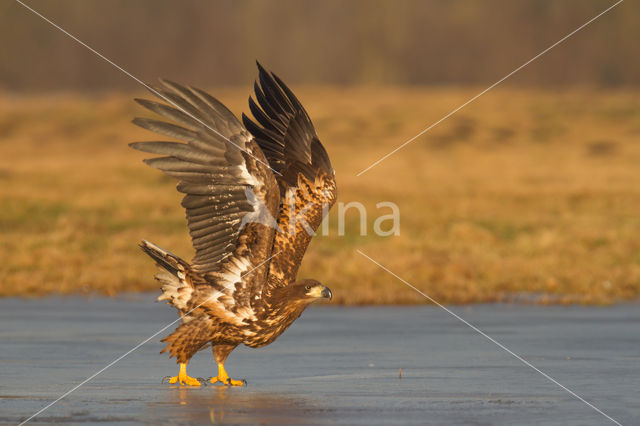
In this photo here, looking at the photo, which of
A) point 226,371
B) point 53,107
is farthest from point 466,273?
point 53,107

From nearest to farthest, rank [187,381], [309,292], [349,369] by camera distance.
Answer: [309,292] → [187,381] → [349,369]

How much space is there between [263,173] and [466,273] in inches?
411

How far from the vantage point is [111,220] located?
28.2 metres

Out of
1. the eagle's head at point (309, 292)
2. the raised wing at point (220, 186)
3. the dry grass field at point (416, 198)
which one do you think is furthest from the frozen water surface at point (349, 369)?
the dry grass field at point (416, 198)

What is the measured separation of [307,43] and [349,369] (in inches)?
3241

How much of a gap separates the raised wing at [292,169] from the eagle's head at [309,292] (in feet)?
0.97

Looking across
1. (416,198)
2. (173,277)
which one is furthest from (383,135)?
(173,277)

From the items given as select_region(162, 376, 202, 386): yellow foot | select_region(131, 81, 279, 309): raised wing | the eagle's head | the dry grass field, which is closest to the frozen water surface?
select_region(162, 376, 202, 386): yellow foot

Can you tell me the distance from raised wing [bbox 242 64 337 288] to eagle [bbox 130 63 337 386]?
0.02 meters

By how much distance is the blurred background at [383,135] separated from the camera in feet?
68.0

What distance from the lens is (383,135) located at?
190 ft

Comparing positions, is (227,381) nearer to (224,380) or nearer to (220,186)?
(224,380)

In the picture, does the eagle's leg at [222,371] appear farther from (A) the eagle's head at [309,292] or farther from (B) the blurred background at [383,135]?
(B) the blurred background at [383,135]

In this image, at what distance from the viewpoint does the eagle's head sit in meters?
10.0
